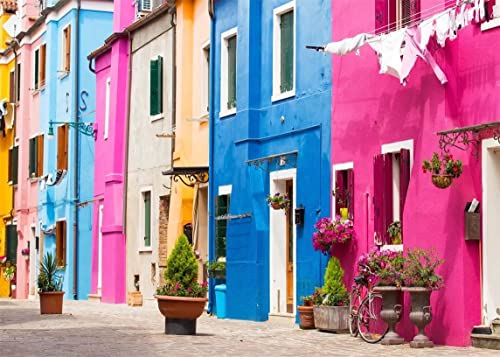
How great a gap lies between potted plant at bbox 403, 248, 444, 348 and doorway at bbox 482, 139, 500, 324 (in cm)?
67

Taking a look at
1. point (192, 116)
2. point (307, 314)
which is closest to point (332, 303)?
point (307, 314)

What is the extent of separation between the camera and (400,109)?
18578 millimetres

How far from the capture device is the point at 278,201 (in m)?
22.7

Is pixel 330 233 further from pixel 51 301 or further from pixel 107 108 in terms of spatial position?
pixel 107 108

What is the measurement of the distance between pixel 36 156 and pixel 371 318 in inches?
1055

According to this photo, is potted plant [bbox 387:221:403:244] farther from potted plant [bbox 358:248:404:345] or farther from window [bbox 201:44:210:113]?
window [bbox 201:44:210:113]

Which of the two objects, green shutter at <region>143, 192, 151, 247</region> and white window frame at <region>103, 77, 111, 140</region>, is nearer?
green shutter at <region>143, 192, 151, 247</region>

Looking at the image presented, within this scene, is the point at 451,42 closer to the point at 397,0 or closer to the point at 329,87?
the point at 397,0

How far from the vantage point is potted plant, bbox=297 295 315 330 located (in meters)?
20.5

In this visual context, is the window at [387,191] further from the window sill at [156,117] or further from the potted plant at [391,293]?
the window sill at [156,117]

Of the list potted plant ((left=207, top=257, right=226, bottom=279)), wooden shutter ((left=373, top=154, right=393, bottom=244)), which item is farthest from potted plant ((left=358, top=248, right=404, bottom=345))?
potted plant ((left=207, top=257, right=226, bottom=279))

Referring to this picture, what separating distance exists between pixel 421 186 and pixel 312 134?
4409mm

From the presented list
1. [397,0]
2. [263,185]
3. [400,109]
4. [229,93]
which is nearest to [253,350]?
[400,109]

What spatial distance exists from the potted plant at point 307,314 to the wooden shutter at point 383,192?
2082mm
